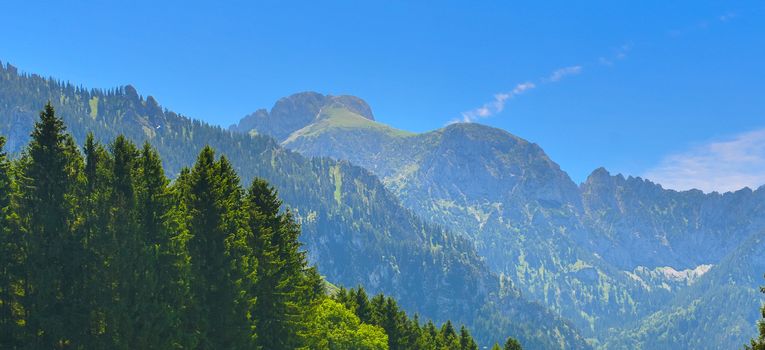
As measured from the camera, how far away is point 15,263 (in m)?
34.1

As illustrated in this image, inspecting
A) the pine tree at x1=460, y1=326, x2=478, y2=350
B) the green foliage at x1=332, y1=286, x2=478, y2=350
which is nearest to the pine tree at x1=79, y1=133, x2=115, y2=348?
the green foliage at x1=332, y1=286, x2=478, y2=350

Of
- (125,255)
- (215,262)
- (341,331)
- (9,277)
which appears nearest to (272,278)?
(215,262)

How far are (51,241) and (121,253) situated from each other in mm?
3357

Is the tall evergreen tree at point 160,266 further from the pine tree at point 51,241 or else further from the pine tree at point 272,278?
the pine tree at point 272,278

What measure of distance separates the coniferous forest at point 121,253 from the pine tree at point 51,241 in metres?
0.05

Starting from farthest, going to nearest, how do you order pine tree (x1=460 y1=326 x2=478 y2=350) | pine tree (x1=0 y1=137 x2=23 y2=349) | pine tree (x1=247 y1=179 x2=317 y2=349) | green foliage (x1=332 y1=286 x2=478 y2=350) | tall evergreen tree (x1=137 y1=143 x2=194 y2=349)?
pine tree (x1=460 y1=326 x2=478 y2=350)
green foliage (x1=332 y1=286 x2=478 y2=350)
pine tree (x1=247 y1=179 x2=317 y2=349)
tall evergreen tree (x1=137 y1=143 x2=194 y2=349)
pine tree (x1=0 y1=137 x2=23 y2=349)

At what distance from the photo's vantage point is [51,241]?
114 feet

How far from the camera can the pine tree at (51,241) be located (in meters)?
33.7

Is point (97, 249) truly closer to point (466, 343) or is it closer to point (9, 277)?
point (9, 277)

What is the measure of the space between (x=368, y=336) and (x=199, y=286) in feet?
94.5

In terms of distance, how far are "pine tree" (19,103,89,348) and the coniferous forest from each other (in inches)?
1.9

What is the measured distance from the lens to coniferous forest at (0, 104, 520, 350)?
112 ft

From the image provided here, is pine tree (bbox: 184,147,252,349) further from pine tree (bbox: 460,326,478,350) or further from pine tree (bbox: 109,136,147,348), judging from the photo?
pine tree (bbox: 460,326,478,350)

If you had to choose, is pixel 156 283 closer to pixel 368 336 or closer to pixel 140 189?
pixel 140 189
